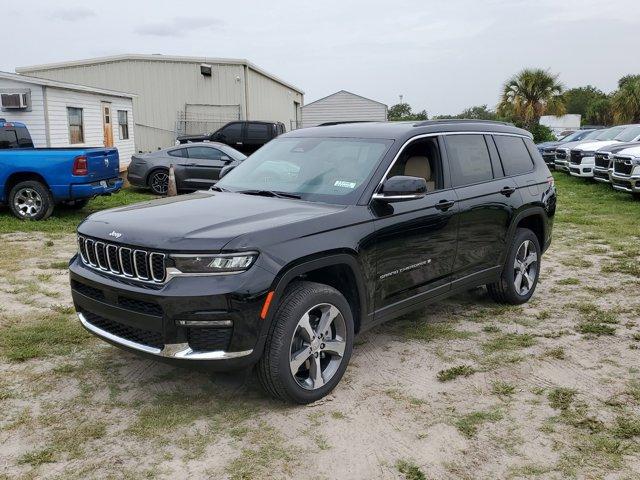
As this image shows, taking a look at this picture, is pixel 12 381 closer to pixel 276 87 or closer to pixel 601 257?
pixel 601 257

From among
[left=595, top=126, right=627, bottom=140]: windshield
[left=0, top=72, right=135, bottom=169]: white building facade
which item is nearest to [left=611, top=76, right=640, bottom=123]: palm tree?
[left=595, top=126, right=627, bottom=140]: windshield

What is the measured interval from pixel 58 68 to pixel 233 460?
1177 inches

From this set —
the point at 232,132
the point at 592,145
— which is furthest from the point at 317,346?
the point at 232,132

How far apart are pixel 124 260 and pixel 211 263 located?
64cm

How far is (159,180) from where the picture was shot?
606 inches

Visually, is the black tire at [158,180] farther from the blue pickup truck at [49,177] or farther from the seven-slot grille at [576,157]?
the seven-slot grille at [576,157]

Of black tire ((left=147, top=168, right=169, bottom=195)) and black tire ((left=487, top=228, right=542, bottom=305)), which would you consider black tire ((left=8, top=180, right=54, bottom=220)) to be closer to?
black tire ((left=147, top=168, right=169, bottom=195))

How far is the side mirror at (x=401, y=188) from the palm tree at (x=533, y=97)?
3450 cm

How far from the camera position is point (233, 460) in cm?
326

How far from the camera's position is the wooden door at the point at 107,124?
1986 centimetres

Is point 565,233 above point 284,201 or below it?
below

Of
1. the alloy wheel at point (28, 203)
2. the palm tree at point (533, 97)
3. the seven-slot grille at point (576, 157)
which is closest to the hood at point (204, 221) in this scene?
the alloy wheel at point (28, 203)

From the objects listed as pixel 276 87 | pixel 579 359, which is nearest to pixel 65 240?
pixel 579 359

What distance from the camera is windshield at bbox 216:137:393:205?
4434 millimetres
